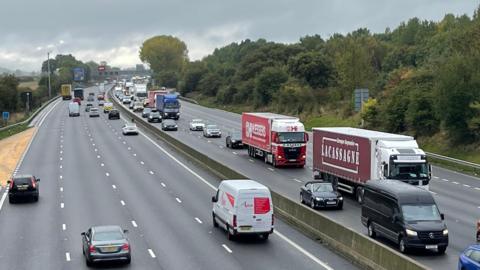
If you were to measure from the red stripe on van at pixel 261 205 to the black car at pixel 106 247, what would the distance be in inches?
225

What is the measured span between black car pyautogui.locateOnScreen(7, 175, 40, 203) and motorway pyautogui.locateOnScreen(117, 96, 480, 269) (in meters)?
13.3

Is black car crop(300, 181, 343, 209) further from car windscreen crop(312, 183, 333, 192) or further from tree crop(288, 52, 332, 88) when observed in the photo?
tree crop(288, 52, 332, 88)

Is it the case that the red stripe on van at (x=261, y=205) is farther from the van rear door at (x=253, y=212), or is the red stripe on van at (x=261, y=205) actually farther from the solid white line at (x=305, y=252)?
the solid white line at (x=305, y=252)

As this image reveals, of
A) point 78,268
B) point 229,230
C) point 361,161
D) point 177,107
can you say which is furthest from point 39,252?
point 177,107

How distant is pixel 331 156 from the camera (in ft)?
144

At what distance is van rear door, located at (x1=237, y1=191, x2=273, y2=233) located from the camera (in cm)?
3078

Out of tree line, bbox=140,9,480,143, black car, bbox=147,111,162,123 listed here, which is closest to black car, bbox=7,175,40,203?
tree line, bbox=140,9,480,143

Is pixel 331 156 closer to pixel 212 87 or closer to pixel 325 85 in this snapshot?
pixel 325 85

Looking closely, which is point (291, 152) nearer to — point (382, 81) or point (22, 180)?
point (22, 180)

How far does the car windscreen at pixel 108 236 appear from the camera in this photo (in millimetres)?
27062

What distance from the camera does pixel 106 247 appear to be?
26.7 m

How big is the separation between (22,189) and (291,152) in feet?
65.1

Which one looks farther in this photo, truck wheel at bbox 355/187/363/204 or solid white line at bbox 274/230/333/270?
truck wheel at bbox 355/187/363/204

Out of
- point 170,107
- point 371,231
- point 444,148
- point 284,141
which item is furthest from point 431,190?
point 170,107
